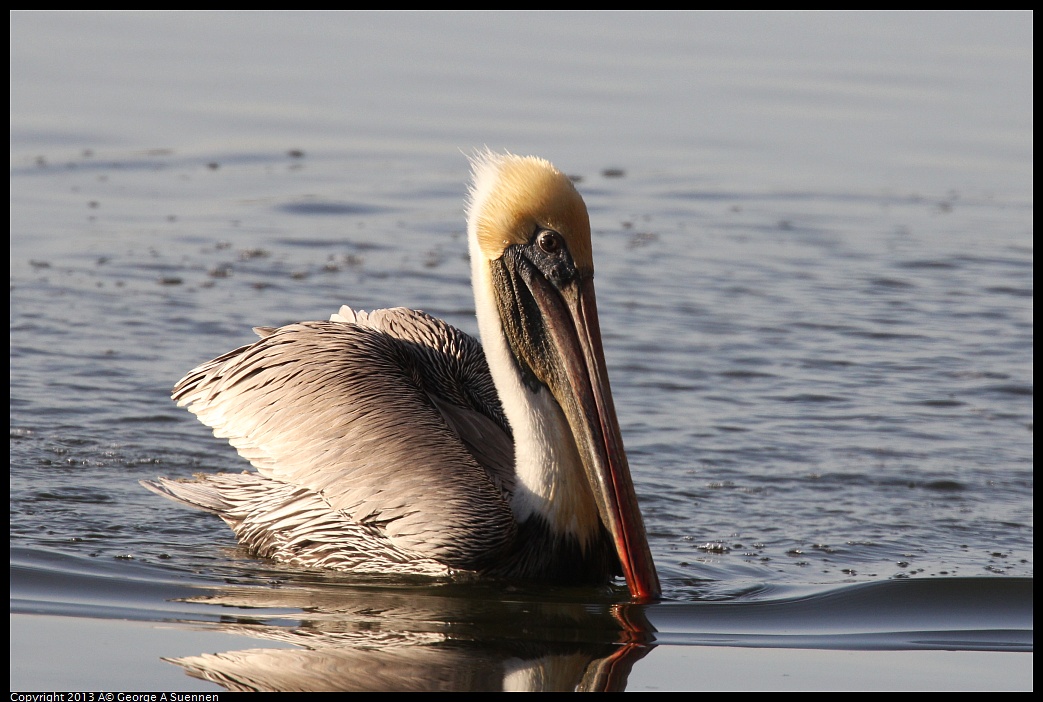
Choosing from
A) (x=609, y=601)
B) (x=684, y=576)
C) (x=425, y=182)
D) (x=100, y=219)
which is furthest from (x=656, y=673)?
(x=425, y=182)

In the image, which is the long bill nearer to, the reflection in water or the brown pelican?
the brown pelican

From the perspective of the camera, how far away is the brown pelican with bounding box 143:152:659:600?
4.43 meters

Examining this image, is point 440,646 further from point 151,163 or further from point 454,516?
point 151,163

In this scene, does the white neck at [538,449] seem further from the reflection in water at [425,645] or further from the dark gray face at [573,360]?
the reflection in water at [425,645]

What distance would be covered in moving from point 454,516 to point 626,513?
0.49 metres

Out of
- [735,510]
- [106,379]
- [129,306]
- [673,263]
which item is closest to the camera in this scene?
[735,510]

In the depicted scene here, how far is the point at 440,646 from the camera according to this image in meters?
4.04

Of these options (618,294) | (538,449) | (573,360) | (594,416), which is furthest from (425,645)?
(618,294)

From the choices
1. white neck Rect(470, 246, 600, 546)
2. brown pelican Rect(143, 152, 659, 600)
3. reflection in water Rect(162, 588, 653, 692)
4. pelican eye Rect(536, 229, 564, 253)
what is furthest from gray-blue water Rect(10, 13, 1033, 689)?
pelican eye Rect(536, 229, 564, 253)

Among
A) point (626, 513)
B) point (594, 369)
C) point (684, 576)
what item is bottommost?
point (684, 576)

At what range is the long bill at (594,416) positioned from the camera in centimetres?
440

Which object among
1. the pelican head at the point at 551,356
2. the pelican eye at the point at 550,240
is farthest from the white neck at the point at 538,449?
the pelican eye at the point at 550,240

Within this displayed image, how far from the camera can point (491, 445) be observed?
4.92 metres

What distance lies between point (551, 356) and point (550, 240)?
0.34 m
